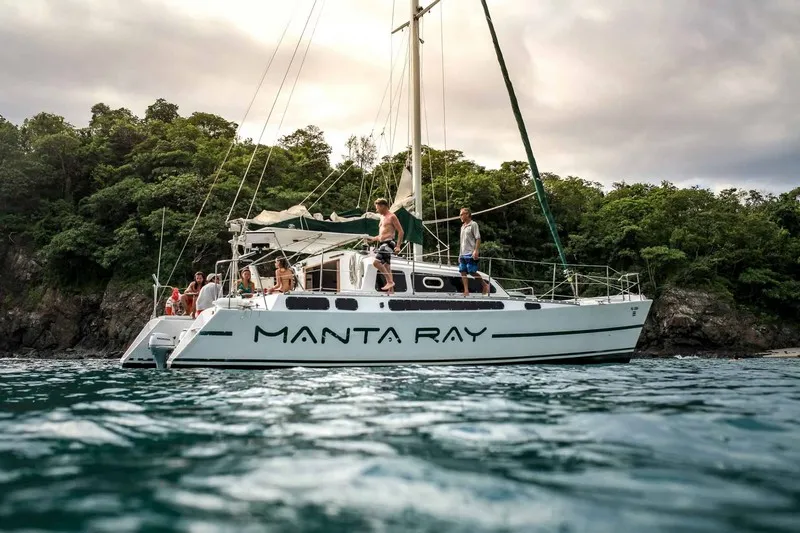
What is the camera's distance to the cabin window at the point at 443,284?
11.3m

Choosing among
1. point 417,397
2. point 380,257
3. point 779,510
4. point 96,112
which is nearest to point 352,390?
point 417,397

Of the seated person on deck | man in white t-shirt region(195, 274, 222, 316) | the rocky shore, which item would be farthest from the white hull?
the rocky shore

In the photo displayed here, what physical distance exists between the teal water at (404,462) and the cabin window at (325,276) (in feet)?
20.8

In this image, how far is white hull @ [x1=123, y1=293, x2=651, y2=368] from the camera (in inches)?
375

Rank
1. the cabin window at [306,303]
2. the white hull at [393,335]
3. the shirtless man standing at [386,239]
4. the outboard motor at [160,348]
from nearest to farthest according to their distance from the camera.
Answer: the white hull at [393,335] → the outboard motor at [160,348] → the cabin window at [306,303] → the shirtless man standing at [386,239]

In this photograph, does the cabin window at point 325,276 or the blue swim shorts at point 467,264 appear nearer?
the blue swim shorts at point 467,264

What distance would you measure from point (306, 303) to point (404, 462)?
741cm

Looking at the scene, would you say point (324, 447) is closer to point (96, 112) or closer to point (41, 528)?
point (41, 528)

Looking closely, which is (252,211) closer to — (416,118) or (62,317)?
(62,317)

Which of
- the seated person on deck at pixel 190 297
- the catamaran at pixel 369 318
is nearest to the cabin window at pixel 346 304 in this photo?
the catamaran at pixel 369 318

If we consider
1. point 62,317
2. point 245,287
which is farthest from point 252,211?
point 245,287

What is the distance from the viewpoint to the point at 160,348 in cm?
984

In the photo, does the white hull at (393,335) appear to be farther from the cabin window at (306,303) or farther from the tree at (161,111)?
the tree at (161,111)

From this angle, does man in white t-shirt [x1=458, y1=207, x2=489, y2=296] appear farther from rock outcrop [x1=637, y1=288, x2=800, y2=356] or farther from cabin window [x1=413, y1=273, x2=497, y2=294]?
rock outcrop [x1=637, y1=288, x2=800, y2=356]
